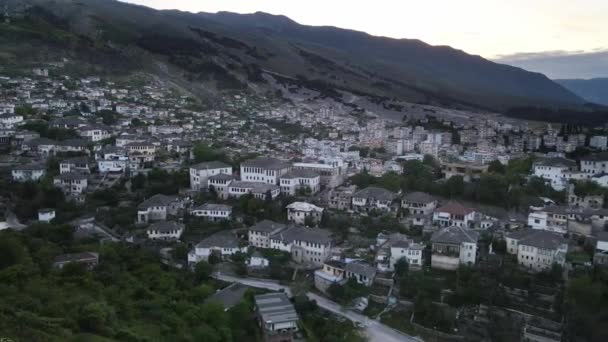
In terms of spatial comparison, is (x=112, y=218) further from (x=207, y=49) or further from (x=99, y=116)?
(x=207, y=49)

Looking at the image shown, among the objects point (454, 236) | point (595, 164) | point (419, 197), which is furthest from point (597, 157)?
point (454, 236)

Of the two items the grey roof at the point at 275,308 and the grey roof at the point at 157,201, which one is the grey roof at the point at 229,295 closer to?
the grey roof at the point at 275,308

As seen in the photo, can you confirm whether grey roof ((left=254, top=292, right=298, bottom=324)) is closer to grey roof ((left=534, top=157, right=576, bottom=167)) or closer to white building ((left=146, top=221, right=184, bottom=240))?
white building ((left=146, top=221, right=184, bottom=240))

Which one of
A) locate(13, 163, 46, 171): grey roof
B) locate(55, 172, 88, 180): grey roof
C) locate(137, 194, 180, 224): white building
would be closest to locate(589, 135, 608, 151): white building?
locate(137, 194, 180, 224): white building

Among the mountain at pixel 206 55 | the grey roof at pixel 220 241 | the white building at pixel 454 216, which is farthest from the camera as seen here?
the mountain at pixel 206 55

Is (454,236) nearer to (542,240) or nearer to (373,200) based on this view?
(542,240)

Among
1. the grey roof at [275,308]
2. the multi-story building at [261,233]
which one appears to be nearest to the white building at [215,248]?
the multi-story building at [261,233]
